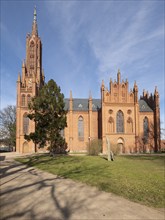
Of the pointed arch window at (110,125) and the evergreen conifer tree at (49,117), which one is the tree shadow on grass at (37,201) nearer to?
the evergreen conifer tree at (49,117)

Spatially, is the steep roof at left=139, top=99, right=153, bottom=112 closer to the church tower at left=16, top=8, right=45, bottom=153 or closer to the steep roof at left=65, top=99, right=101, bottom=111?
the steep roof at left=65, top=99, right=101, bottom=111

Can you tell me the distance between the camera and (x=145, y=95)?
5147 centimetres

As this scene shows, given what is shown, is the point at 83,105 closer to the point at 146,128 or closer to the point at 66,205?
the point at 146,128

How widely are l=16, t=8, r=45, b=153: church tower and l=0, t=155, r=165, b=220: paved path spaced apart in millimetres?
33993

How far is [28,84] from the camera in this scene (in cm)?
4828

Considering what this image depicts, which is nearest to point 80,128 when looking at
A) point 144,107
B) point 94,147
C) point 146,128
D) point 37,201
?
point 146,128

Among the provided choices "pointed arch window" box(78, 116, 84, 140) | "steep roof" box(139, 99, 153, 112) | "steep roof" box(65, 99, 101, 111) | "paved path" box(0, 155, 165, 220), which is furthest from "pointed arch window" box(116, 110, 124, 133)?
"paved path" box(0, 155, 165, 220)

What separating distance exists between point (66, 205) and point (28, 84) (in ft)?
146

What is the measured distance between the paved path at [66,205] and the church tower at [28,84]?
112 feet

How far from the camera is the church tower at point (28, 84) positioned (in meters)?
42.2

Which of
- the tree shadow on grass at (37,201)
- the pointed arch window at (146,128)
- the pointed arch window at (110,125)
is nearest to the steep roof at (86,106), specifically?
the pointed arch window at (146,128)

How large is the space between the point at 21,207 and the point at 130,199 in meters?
4.16

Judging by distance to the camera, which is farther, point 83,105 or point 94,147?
point 83,105

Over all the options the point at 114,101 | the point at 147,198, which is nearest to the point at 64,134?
the point at 114,101
